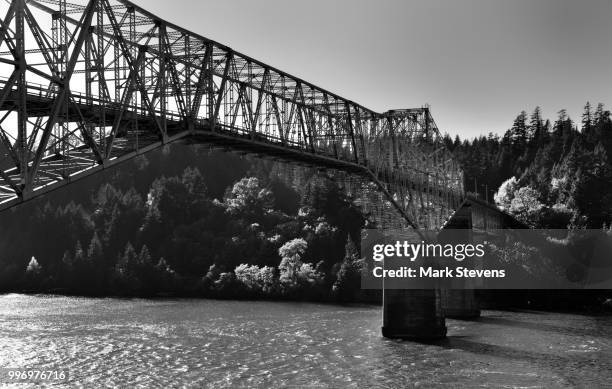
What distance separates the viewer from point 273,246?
449 feet

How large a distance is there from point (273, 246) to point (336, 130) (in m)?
66.1

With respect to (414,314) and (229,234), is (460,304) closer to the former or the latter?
(414,314)

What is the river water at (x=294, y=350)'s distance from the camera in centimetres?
4806

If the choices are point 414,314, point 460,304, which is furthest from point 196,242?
point 414,314

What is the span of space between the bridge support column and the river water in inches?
79.3

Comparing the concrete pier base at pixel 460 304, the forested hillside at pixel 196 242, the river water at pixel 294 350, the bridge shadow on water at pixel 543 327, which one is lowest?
the river water at pixel 294 350

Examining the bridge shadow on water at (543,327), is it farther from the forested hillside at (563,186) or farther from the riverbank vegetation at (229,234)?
the forested hillside at (563,186)

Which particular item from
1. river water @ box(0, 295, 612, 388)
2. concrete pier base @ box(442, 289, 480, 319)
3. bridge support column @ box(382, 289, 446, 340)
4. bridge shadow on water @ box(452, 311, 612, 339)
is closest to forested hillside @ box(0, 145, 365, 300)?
concrete pier base @ box(442, 289, 480, 319)

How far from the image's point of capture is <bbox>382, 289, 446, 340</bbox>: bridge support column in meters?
67.6

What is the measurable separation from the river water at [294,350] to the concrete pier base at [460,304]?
10.8 feet

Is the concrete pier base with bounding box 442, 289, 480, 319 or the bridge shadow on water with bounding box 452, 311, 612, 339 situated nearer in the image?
the bridge shadow on water with bounding box 452, 311, 612, 339

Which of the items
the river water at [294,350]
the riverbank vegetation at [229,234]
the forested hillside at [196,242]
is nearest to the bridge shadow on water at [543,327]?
the river water at [294,350]

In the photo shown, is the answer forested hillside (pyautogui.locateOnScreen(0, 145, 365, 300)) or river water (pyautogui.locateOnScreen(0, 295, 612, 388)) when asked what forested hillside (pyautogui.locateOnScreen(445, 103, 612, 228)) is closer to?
forested hillside (pyautogui.locateOnScreen(0, 145, 365, 300))

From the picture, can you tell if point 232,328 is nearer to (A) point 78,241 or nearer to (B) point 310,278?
(B) point 310,278
